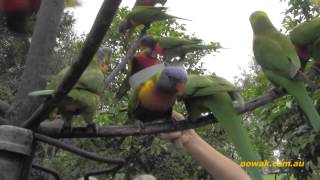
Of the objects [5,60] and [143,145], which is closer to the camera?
[143,145]

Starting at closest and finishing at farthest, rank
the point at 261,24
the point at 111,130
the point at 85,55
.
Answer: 1. the point at 85,55
2. the point at 111,130
3. the point at 261,24

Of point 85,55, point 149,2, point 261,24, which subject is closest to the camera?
point 85,55

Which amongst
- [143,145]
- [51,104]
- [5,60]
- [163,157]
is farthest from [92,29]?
[5,60]

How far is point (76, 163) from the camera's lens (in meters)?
3.81

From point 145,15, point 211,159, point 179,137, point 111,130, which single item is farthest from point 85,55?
point 211,159

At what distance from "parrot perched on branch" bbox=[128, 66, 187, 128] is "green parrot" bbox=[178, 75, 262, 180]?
24 millimetres

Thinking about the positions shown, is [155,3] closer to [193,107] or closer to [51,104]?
[193,107]

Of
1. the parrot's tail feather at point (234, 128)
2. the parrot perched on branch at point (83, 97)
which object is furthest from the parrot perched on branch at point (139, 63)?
the parrot's tail feather at point (234, 128)

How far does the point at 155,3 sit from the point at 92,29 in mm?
393

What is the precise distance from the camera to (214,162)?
1.22 metres

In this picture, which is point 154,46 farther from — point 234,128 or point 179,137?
point 234,128

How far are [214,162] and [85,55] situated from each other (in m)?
0.80

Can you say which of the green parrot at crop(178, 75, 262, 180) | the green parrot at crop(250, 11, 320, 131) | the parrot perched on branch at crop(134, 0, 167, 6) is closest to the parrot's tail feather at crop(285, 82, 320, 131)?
the green parrot at crop(250, 11, 320, 131)

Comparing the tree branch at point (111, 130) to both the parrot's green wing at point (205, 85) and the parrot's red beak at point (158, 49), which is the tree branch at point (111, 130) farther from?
the parrot's red beak at point (158, 49)
